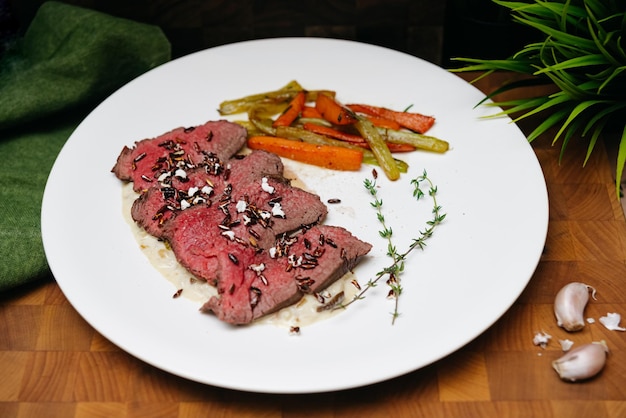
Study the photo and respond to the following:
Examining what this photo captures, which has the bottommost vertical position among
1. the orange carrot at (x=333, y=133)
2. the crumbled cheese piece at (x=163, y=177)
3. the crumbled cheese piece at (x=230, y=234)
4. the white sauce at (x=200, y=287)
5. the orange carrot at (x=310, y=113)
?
the white sauce at (x=200, y=287)

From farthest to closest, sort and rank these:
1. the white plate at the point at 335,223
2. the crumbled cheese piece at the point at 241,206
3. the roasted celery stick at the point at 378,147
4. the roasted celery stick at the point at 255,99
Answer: the roasted celery stick at the point at 255,99 → the roasted celery stick at the point at 378,147 → the crumbled cheese piece at the point at 241,206 → the white plate at the point at 335,223

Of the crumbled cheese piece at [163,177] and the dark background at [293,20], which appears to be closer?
the crumbled cheese piece at [163,177]

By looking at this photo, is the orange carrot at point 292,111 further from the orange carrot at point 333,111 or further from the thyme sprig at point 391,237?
the thyme sprig at point 391,237

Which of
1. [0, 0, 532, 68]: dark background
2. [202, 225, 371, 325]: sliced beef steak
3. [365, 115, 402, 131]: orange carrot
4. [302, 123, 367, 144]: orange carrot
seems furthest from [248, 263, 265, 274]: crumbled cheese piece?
[0, 0, 532, 68]: dark background

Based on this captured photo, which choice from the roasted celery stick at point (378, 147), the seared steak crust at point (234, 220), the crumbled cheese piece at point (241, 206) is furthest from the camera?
the roasted celery stick at point (378, 147)

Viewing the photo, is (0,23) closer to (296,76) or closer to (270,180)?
(296,76)

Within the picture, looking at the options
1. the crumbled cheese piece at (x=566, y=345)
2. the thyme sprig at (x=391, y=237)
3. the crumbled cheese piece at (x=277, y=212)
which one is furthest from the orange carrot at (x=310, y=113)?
the crumbled cheese piece at (x=566, y=345)

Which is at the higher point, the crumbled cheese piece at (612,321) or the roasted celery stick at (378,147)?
the roasted celery stick at (378,147)
